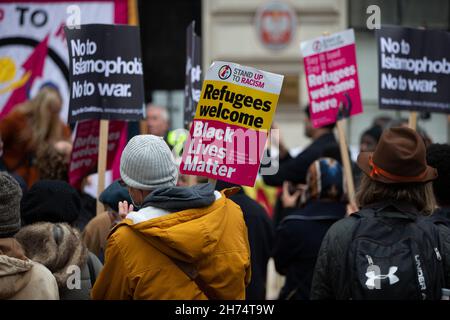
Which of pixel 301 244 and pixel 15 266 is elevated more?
pixel 15 266

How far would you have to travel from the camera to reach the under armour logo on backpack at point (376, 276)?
4078mm

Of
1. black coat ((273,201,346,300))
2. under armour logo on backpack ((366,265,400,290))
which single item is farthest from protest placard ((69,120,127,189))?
under armour logo on backpack ((366,265,400,290))

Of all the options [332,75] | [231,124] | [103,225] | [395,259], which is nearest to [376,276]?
[395,259]

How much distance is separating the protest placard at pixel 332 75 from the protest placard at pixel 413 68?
0.25 meters

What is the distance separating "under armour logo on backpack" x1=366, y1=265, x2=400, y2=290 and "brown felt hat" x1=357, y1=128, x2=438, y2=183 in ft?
1.40

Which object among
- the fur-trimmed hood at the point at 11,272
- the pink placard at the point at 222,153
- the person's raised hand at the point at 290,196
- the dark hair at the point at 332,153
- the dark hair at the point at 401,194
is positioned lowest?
the person's raised hand at the point at 290,196

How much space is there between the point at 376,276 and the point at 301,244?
Answer: 225cm

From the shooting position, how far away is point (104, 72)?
644cm

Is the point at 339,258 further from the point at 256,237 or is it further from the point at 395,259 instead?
the point at 256,237

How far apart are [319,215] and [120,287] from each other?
8.11ft

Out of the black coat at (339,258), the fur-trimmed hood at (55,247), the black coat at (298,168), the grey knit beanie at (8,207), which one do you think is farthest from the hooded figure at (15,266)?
the black coat at (298,168)

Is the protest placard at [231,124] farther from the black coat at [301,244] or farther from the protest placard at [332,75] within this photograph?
the protest placard at [332,75]
